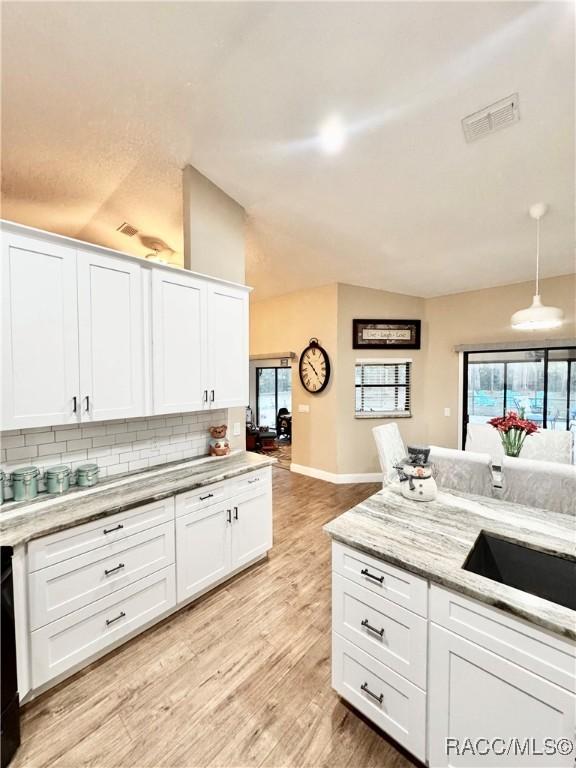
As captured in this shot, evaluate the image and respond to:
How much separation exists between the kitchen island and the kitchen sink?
40 millimetres

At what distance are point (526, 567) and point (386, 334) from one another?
387 centimetres

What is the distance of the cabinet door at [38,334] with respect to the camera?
163cm

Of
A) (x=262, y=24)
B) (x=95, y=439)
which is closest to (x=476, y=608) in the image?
(x=95, y=439)

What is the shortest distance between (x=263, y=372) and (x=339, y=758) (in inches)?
331

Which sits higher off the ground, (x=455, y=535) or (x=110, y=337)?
(x=110, y=337)

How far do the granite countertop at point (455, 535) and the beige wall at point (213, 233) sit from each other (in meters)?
1.72

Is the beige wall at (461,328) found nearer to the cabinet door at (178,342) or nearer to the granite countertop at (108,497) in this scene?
the granite countertop at (108,497)

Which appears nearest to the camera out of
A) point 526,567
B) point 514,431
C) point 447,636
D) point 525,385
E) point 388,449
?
point 447,636

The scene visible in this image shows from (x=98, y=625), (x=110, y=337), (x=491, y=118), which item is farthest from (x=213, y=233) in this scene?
(x=98, y=625)

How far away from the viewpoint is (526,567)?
143cm

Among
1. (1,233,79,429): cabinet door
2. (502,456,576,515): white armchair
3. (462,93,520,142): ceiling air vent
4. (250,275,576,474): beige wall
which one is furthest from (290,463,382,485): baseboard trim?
(462,93,520,142): ceiling air vent

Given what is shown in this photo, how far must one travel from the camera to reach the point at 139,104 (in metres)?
2.09

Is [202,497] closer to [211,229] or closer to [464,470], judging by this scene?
[464,470]

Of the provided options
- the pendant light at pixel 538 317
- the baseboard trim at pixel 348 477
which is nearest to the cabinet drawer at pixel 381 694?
the pendant light at pixel 538 317
